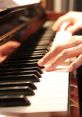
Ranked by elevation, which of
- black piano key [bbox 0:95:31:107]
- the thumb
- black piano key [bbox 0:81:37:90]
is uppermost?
the thumb

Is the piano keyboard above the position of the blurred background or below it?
below

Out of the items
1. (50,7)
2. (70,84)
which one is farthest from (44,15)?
(70,84)

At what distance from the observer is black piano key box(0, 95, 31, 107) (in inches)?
24.8

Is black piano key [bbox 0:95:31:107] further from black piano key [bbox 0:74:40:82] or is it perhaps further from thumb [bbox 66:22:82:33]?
thumb [bbox 66:22:82:33]


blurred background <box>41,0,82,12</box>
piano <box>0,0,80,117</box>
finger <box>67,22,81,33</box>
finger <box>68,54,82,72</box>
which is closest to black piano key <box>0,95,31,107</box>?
piano <box>0,0,80,117</box>

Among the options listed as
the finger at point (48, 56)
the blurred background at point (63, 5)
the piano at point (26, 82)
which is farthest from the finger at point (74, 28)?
the blurred background at point (63, 5)

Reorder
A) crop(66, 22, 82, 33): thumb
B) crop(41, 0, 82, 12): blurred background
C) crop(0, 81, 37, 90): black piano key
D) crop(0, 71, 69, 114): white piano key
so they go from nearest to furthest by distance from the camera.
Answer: crop(0, 71, 69, 114): white piano key → crop(0, 81, 37, 90): black piano key → crop(66, 22, 82, 33): thumb → crop(41, 0, 82, 12): blurred background

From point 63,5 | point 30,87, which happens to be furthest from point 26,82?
point 63,5

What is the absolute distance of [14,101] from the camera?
636 millimetres

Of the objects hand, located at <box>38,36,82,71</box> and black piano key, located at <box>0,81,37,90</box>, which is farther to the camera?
hand, located at <box>38,36,82,71</box>

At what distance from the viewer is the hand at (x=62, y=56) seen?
85cm

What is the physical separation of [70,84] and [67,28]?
33.0 inches

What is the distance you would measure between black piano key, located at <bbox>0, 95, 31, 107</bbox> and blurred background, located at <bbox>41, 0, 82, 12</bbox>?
3240mm

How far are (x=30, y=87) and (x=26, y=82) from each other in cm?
2
